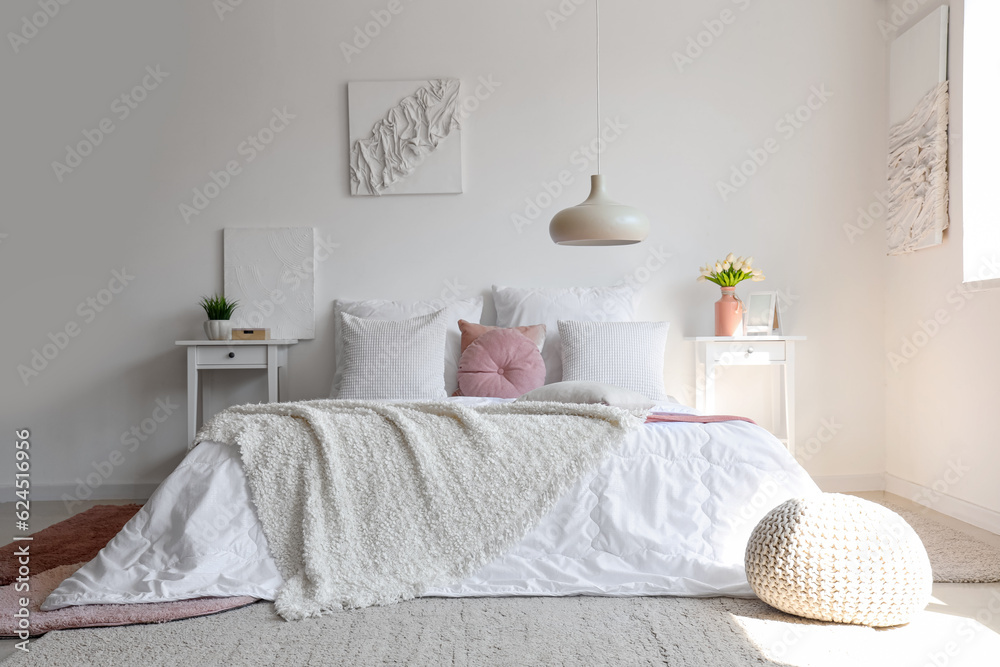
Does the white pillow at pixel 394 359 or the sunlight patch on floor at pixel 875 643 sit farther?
the white pillow at pixel 394 359

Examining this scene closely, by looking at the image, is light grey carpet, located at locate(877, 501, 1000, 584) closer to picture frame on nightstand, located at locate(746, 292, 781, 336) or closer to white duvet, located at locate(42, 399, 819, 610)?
white duvet, located at locate(42, 399, 819, 610)

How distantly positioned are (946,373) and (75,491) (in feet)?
14.0

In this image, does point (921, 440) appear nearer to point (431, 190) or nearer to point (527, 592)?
point (527, 592)

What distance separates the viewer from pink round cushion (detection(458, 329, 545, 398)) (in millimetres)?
3568

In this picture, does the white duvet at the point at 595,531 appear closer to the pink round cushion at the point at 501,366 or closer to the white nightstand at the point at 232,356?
the pink round cushion at the point at 501,366

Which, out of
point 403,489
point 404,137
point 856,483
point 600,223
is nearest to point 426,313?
point 404,137

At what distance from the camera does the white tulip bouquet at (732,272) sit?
3959 mm

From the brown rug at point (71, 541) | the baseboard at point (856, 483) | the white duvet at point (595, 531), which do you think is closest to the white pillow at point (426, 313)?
A: the brown rug at point (71, 541)

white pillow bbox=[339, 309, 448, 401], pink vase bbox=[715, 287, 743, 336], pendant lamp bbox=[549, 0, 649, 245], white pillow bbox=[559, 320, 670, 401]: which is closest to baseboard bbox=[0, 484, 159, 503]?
white pillow bbox=[339, 309, 448, 401]

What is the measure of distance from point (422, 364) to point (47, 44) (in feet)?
8.66

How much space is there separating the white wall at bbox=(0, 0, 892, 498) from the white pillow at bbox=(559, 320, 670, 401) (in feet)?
1.69

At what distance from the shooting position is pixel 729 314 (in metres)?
3.92

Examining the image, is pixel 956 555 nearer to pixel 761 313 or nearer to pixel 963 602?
pixel 963 602

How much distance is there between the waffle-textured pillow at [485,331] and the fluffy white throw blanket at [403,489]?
1323mm
